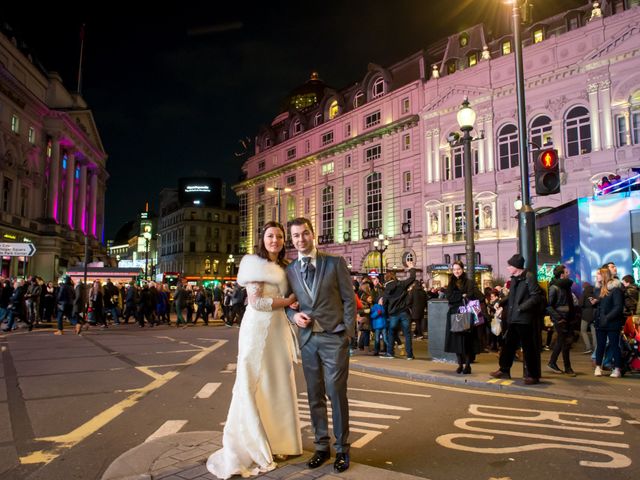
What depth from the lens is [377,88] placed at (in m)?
48.7

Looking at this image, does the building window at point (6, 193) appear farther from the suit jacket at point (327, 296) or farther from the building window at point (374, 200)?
the suit jacket at point (327, 296)

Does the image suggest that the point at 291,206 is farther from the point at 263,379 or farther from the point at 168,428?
the point at 263,379

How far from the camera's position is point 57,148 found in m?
48.8

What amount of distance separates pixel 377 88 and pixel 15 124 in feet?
104

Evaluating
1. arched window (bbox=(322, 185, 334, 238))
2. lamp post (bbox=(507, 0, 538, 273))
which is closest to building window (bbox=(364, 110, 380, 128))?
arched window (bbox=(322, 185, 334, 238))

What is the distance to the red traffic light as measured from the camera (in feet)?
30.7

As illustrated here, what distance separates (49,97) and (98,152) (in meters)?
13.9

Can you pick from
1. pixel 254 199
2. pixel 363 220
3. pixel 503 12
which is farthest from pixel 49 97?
pixel 503 12

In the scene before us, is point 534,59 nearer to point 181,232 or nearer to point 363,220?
point 363,220

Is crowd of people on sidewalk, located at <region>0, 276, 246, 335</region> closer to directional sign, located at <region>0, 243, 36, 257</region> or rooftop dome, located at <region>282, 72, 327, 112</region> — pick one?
directional sign, located at <region>0, 243, 36, 257</region>

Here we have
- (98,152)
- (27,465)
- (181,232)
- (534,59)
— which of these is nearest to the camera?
(27,465)

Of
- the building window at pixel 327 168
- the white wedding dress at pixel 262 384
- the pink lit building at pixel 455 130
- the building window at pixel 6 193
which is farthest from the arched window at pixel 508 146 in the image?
the building window at pixel 6 193

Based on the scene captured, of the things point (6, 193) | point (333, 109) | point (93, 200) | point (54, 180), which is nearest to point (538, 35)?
point (333, 109)

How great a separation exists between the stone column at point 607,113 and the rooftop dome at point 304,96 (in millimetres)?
41879
